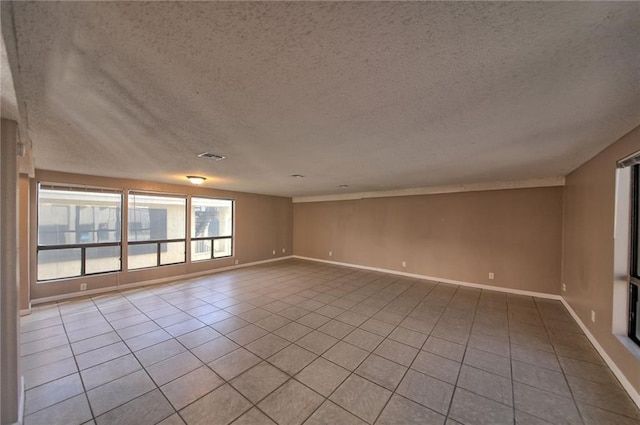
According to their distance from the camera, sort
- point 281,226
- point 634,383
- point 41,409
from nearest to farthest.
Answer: point 41,409 → point 634,383 → point 281,226

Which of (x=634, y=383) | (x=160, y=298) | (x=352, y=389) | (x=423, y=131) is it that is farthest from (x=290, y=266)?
(x=634, y=383)

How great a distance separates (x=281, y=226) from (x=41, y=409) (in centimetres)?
636

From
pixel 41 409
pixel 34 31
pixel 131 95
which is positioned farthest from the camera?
pixel 41 409

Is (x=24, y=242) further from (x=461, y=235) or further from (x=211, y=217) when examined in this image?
(x=461, y=235)

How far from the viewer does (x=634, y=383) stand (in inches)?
76.2

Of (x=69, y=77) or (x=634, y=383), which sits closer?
(x=69, y=77)

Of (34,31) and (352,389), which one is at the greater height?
(34,31)

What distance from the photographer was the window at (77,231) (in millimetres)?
3994

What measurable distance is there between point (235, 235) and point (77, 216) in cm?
318

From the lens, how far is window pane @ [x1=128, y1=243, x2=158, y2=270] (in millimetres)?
4883

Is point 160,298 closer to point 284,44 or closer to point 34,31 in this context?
point 34,31

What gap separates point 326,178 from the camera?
4.53 metres

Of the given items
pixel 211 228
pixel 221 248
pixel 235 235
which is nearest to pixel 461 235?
pixel 235 235

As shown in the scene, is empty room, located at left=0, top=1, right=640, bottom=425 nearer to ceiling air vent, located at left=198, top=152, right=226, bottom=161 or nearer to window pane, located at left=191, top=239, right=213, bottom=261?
ceiling air vent, located at left=198, top=152, right=226, bottom=161
